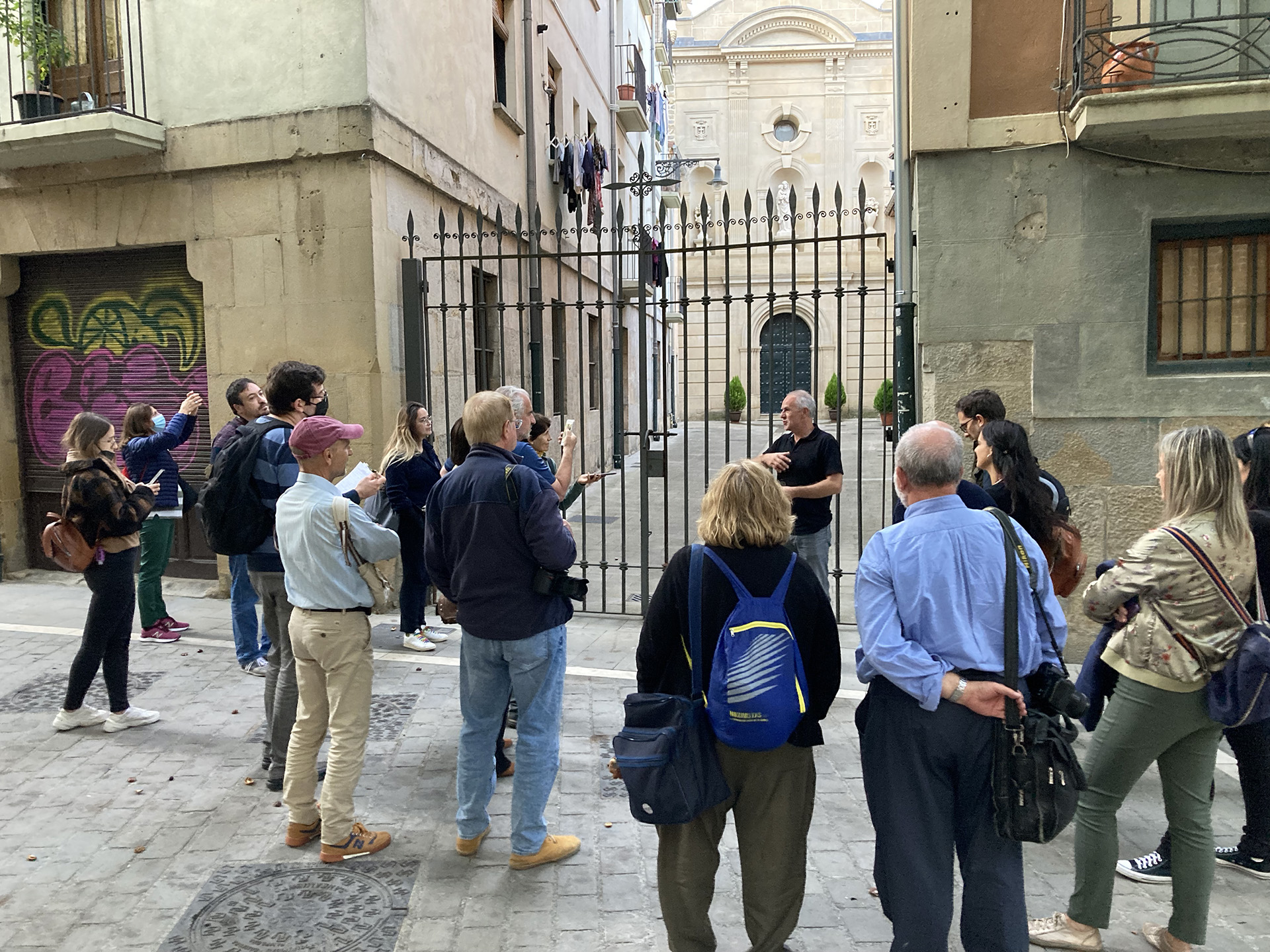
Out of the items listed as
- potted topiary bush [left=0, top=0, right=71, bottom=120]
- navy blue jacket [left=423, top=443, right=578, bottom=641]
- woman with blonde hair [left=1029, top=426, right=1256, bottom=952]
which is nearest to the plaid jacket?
navy blue jacket [left=423, top=443, right=578, bottom=641]

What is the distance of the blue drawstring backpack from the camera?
274 centimetres

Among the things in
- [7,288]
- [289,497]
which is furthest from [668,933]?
[7,288]

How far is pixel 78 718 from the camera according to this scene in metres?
5.20

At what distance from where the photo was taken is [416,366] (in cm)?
799

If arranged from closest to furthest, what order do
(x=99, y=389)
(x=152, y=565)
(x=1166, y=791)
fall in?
1. (x=1166, y=791)
2. (x=152, y=565)
3. (x=99, y=389)

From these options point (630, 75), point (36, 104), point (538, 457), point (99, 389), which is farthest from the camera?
point (630, 75)

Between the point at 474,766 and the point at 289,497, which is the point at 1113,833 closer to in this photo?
the point at 474,766

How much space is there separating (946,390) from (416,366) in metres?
4.27

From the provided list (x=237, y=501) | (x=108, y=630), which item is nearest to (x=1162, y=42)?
(x=237, y=501)

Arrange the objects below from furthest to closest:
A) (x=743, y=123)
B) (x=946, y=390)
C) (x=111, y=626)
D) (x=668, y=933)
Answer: (x=743, y=123) → (x=946, y=390) → (x=111, y=626) → (x=668, y=933)

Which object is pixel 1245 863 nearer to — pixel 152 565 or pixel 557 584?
pixel 557 584

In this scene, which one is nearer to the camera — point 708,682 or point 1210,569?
point 708,682

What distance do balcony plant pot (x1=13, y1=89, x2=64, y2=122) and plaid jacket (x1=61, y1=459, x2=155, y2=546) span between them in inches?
177

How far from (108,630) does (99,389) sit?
459 centimetres
